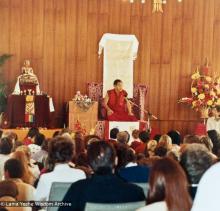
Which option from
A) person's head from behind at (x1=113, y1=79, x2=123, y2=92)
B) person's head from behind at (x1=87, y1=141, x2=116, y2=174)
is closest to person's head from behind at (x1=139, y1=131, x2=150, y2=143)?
person's head from behind at (x1=87, y1=141, x2=116, y2=174)

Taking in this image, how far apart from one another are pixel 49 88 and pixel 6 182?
27.5 feet

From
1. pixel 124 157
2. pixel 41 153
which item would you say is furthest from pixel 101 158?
pixel 41 153

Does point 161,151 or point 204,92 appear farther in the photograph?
point 204,92

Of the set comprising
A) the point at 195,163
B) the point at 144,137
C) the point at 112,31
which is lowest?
the point at 144,137

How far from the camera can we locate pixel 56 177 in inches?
154

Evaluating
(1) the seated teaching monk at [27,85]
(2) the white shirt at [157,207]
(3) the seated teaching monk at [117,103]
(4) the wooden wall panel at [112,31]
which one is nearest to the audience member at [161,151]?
(2) the white shirt at [157,207]

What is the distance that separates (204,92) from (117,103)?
205 centimetres

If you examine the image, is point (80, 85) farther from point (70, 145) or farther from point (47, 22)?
point (70, 145)

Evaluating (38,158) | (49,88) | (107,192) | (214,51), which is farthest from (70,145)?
(214,51)

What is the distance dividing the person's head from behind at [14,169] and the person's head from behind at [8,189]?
405mm

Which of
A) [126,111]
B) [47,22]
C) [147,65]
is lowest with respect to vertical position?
[126,111]

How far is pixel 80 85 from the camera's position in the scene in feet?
38.9

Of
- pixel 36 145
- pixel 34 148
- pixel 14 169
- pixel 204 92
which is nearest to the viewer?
pixel 14 169

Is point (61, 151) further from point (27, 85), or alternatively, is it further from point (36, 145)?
point (27, 85)
